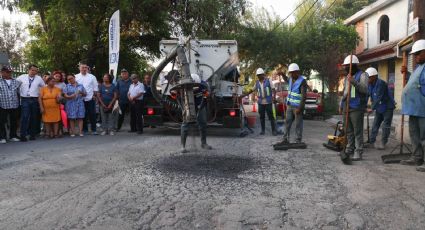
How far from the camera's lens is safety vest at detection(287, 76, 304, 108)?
8.59 m

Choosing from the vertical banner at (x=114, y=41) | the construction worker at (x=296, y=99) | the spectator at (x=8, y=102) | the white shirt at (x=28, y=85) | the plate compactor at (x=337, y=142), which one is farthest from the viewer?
the vertical banner at (x=114, y=41)

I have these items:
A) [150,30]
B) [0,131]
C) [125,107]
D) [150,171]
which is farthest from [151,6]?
Result: [150,171]

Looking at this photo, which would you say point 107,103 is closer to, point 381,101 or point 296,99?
point 296,99

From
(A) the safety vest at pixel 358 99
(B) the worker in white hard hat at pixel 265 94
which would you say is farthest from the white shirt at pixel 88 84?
(A) the safety vest at pixel 358 99

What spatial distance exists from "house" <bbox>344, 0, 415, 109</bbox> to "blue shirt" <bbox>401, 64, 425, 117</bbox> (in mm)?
14371

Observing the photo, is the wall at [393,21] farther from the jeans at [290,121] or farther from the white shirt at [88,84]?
the white shirt at [88,84]

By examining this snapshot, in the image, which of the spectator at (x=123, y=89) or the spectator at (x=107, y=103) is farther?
the spectator at (x=123, y=89)

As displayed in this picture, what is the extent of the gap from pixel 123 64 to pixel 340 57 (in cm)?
1241

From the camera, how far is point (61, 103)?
34.0 ft

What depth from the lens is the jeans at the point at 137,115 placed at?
11.2 meters

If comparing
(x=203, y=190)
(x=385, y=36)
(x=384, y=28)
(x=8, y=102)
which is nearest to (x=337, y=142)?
(x=203, y=190)

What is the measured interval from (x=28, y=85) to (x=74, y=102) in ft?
3.85

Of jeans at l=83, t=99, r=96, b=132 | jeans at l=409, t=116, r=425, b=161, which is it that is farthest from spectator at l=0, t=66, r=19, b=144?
jeans at l=409, t=116, r=425, b=161

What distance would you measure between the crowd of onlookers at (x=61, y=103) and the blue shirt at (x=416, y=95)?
6.86 meters
